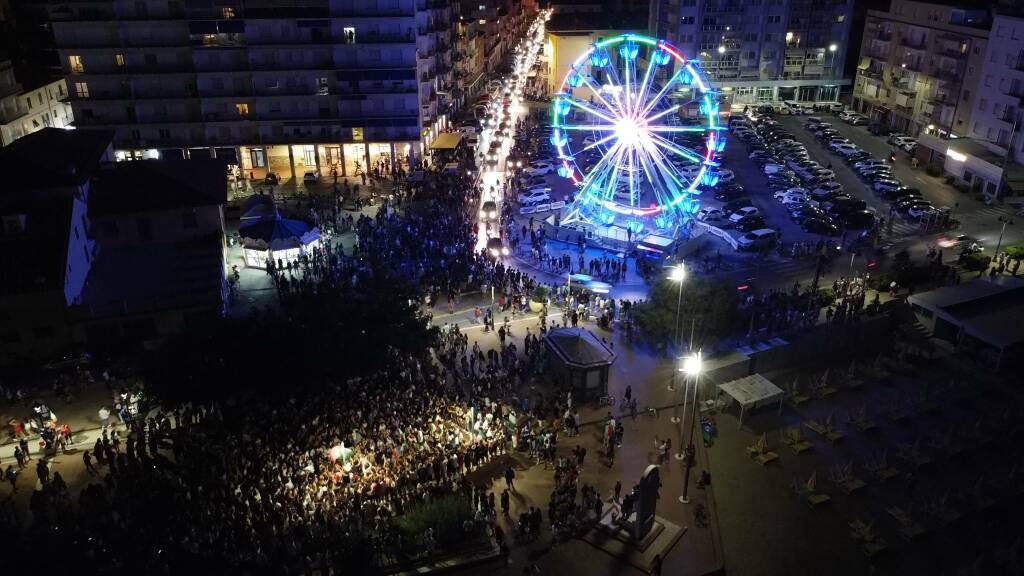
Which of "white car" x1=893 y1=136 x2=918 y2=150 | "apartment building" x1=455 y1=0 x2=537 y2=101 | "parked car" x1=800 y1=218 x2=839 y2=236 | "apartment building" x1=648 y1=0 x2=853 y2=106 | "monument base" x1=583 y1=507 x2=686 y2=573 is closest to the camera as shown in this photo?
"monument base" x1=583 y1=507 x2=686 y2=573

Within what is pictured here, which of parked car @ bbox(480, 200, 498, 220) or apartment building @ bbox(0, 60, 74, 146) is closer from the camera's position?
parked car @ bbox(480, 200, 498, 220)

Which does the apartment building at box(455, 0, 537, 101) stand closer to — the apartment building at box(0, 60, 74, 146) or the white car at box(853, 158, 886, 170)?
the apartment building at box(0, 60, 74, 146)

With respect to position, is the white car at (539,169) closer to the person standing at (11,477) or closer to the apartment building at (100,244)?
the apartment building at (100,244)

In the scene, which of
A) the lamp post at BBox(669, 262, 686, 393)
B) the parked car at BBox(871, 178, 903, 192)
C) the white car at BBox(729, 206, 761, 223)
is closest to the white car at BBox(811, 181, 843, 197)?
the parked car at BBox(871, 178, 903, 192)

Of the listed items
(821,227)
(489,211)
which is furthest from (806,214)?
(489,211)

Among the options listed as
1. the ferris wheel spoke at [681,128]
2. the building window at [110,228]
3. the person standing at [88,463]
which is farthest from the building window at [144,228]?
the ferris wheel spoke at [681,128]

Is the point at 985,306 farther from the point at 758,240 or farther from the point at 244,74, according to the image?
the point at 244,74
